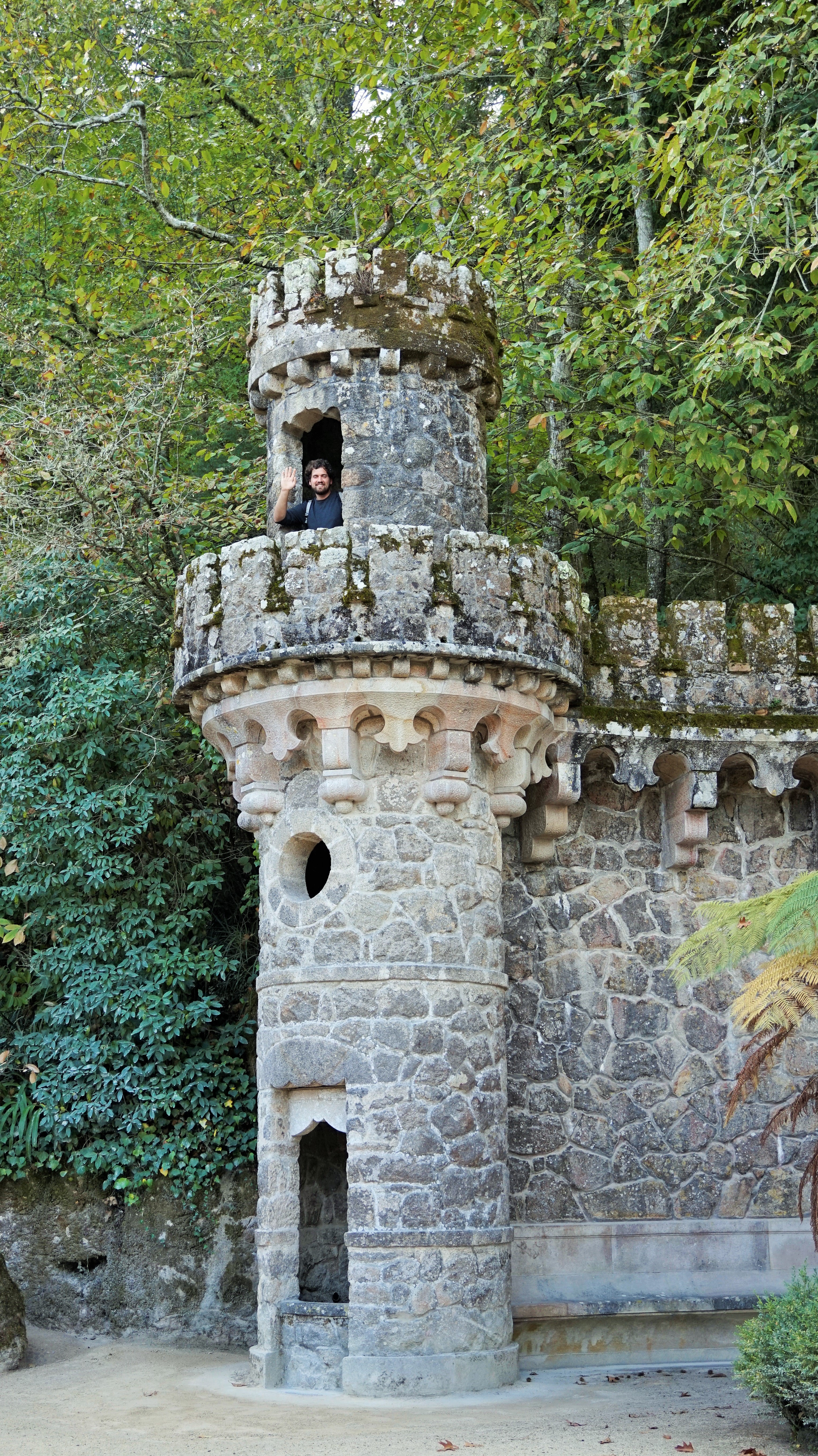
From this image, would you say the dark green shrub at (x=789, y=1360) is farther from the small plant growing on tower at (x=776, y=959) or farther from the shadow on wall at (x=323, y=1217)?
the shadow on wall at (x=323, y=1217)

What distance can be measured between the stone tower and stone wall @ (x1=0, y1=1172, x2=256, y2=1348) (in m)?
1.66

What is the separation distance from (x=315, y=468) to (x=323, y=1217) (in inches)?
188

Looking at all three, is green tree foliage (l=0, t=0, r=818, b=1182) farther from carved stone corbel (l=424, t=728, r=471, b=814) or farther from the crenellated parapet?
carved stone corbel (l=424, t=728, r=471, b=814)

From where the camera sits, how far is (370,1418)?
289 inches

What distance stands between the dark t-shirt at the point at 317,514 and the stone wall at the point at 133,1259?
4932 millimetres

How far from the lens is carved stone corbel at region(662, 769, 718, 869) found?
9609 millimetres

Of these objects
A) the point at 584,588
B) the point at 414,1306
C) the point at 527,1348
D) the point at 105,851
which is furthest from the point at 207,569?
the point at 584,588

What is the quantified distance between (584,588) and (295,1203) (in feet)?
29.9

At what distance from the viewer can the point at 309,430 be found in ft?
32.0

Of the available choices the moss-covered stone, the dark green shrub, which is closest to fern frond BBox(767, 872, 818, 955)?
the dark green shrub

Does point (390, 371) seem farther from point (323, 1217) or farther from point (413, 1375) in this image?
point (413, 1375)

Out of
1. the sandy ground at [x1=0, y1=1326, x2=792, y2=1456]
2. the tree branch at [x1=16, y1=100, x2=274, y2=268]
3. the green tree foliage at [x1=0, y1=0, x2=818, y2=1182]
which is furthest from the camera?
the tree branch at [x1=16, y1=100, x2=274, y2=268]

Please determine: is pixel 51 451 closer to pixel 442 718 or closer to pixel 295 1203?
pixel 442 718

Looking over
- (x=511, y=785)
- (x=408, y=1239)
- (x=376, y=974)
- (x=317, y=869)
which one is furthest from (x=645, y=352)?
(x=408, y=1239)
